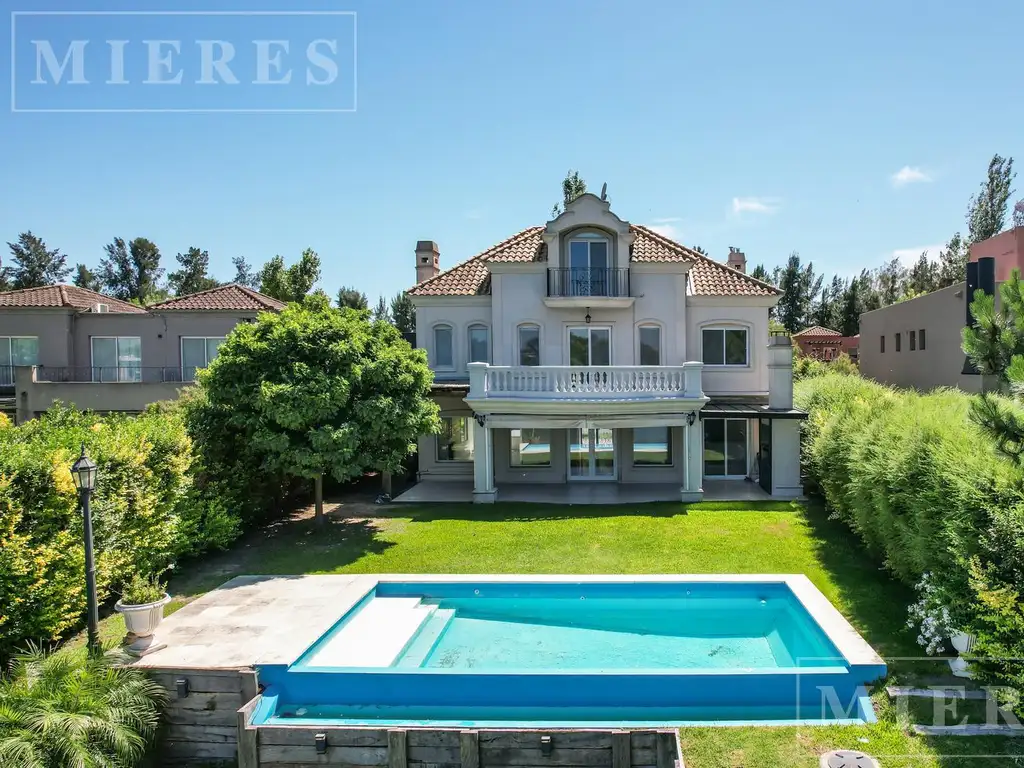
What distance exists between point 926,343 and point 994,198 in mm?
31300

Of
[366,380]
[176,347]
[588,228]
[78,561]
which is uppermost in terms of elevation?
[588,228]

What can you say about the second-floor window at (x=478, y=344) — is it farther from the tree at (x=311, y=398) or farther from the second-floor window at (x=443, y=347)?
the tree at (x=311, y=398)

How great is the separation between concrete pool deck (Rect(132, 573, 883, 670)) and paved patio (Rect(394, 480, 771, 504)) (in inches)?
268

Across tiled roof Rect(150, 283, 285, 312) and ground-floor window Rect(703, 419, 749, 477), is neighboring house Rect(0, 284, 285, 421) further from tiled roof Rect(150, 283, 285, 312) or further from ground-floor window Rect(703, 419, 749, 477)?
ground-floor window Rect(703, 419, 749, 477)

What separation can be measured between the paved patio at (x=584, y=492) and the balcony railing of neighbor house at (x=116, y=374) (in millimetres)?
14304

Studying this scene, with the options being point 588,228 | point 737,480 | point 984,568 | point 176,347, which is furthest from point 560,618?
point 176,347

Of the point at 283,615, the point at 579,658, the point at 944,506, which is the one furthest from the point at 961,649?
the point at 283,615

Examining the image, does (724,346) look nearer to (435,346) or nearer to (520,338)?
(520,338)

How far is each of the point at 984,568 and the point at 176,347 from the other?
1224 inches

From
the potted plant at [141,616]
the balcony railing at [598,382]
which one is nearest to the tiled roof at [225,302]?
the balcony railing at [598,382]

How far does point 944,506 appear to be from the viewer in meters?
9.70

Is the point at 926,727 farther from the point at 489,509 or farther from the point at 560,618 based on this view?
the point at 489,509

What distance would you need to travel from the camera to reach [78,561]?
10.9 metres

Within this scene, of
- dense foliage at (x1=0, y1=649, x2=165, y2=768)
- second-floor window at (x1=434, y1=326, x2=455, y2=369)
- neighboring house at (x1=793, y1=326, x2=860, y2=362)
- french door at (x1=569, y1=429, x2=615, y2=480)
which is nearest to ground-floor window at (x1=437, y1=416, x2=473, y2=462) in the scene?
second-floor window at (x1=434, y1=326, x2=455, y2=369)
